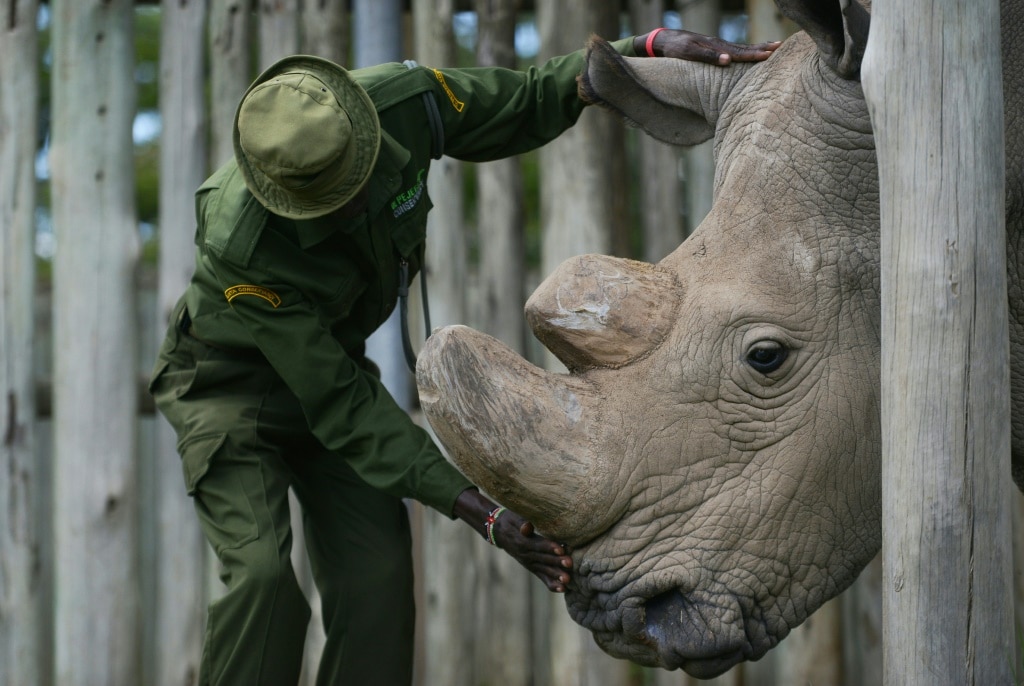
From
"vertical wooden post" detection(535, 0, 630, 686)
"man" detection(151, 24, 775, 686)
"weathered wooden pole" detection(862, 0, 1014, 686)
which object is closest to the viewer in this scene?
"weathered wooden pole" detection(862, 0, 1014, 686)

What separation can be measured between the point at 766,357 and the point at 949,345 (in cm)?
42

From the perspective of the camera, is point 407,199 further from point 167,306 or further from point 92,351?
point 92,351

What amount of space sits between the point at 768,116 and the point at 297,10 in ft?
7.77

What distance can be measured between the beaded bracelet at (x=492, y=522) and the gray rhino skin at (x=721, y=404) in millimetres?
241

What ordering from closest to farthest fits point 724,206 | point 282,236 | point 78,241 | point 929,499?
point 929,499, point 724,206, point 282,236, point 78,241

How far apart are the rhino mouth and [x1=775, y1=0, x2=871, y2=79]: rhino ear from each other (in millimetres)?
1064

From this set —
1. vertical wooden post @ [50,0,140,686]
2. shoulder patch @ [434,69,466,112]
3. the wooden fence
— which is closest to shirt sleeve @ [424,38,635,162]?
shoulder patch @ [434,69,466,112]

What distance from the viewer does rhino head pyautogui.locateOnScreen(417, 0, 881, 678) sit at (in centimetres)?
244

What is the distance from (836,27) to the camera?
259 cm

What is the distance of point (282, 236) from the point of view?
2957mm

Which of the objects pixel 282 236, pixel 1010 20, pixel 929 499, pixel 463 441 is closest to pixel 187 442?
pixel 282 236

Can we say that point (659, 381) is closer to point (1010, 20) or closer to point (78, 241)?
point (1010, 20)

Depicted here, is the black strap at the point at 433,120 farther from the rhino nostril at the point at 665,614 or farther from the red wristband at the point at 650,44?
the rhino nostril at the point at 665,614

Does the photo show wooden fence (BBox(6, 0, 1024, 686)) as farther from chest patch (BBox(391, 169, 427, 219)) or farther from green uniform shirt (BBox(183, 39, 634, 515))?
chest patch (BBox(391, 169, 427, 219))
